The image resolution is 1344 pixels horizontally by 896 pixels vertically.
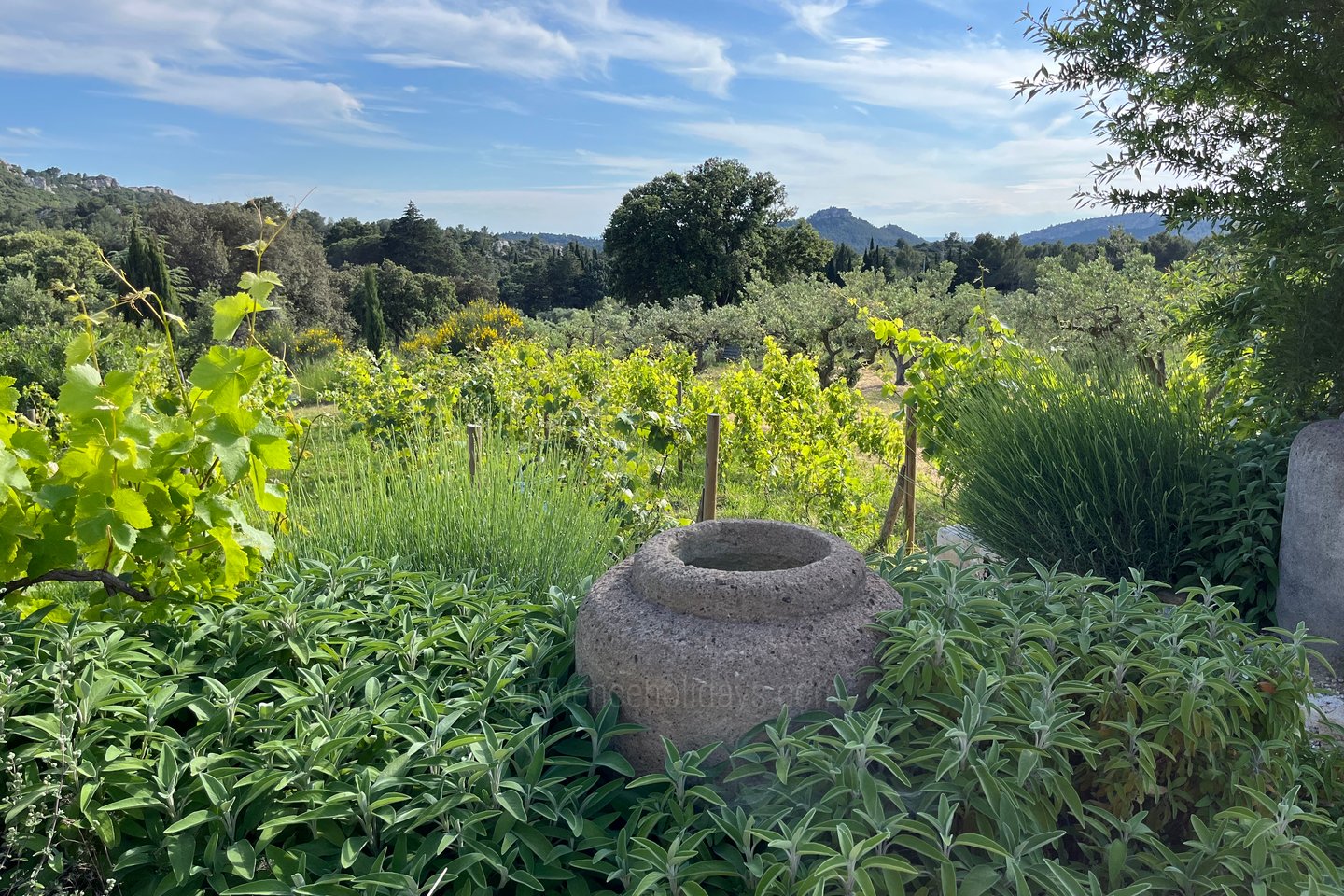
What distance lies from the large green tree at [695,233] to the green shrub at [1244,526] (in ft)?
94.0

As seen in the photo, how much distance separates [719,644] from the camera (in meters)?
2.06

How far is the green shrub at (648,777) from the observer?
1712 millimetres

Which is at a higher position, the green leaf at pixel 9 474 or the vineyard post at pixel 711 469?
the green leaf at pixel 9 474

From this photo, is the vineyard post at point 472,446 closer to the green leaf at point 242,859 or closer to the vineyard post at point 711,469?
the vineyard post at point 711,469

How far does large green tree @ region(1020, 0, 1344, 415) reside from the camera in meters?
3.58

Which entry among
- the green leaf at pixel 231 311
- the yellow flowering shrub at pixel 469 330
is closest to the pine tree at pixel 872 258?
the yellow flowering shrub at pixel 469 330

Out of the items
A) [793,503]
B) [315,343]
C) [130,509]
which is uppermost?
[130,509]

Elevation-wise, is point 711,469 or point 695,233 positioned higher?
point 695,233

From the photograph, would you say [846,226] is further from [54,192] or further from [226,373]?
[226,373]

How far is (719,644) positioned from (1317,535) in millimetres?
2777

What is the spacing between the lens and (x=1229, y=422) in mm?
4465

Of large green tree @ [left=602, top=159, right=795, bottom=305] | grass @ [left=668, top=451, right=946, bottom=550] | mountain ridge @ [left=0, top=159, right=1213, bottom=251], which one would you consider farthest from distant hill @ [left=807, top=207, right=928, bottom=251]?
grass @ [left=668, top=451, right=946, bottom=550]

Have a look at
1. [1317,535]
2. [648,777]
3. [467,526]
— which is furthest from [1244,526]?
[467,526]

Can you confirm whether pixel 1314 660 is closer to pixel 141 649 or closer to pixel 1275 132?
pixel 1275 132
